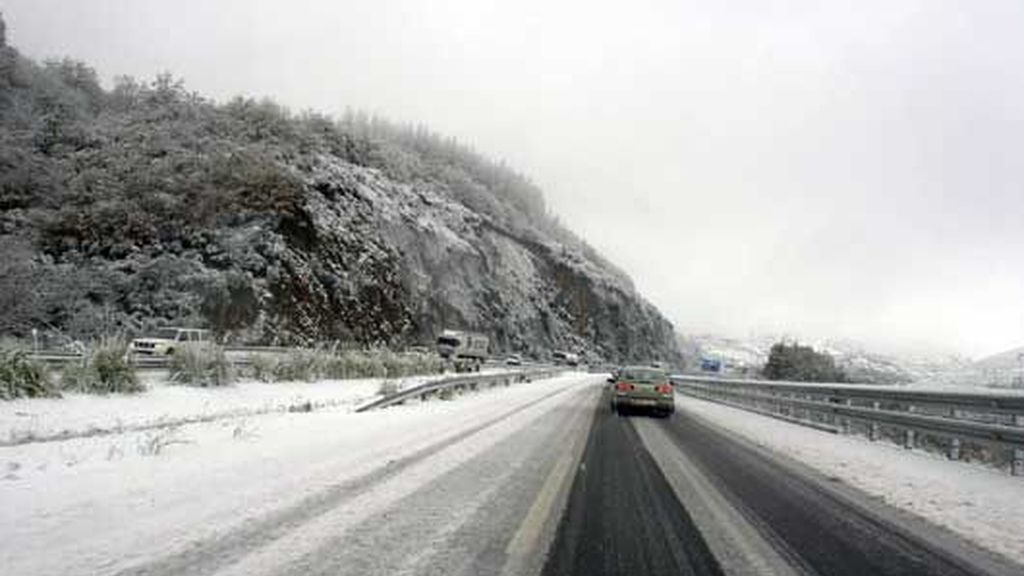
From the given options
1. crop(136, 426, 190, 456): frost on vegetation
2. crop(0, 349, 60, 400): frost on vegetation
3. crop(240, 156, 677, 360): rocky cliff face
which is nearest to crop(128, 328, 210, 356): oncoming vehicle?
crop(0, 349, 60, 400): frost on vegetation

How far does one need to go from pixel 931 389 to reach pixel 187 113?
69.8m

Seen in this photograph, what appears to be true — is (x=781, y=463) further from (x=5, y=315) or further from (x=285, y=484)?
(x=5, y=315)

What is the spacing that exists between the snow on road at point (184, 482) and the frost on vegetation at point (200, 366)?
19.7 feet

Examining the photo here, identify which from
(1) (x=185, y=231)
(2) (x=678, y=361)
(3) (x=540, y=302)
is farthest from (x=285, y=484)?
(2) (x=678, y=361)

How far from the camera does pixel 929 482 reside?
1029cm

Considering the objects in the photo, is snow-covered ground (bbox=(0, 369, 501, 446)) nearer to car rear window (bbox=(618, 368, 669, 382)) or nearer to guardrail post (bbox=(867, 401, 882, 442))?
car rear window (bbox=(618, 368, 669, 382))

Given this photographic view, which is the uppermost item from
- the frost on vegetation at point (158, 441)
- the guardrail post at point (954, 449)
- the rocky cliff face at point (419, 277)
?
the rocky cliff face at point (419, 277)

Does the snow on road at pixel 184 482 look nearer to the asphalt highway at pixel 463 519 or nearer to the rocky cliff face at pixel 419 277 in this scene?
the asphalt highway at pixel 463 519

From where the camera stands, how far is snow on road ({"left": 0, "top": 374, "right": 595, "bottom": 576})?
568 cm

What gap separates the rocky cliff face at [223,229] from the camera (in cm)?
4575

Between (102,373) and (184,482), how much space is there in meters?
10.0

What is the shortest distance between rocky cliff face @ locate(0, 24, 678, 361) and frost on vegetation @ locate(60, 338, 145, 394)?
22.1 m

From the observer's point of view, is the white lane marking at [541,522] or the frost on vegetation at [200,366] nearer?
the white lane marking at [541,522]

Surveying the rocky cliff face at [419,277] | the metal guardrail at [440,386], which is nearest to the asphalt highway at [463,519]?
the metal guardrail at [440,386]
